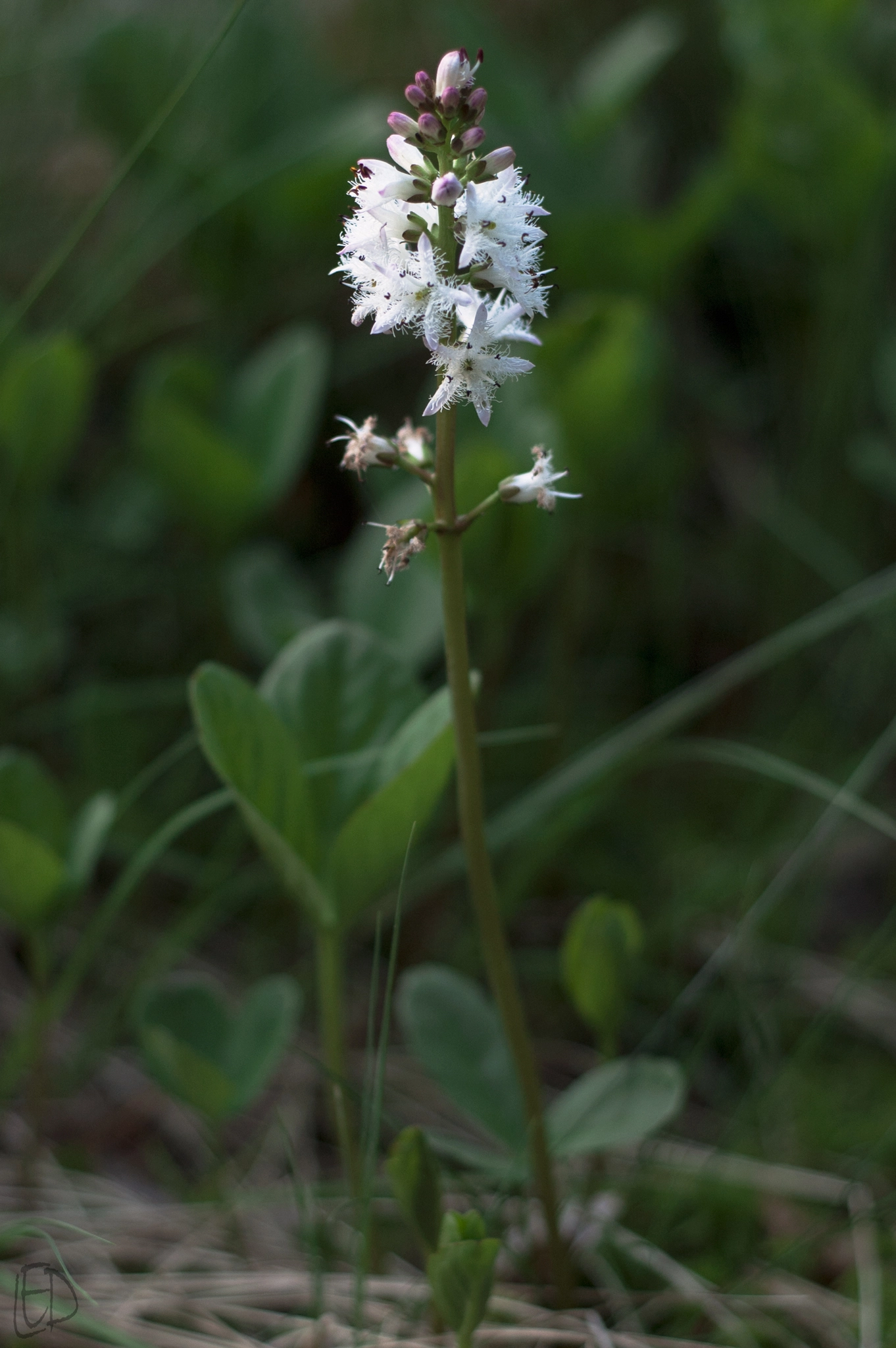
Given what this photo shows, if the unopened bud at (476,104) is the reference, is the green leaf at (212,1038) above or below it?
below

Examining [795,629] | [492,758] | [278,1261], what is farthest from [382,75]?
[278,1261]

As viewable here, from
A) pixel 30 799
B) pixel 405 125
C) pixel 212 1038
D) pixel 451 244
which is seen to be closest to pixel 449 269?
pixel 451 244

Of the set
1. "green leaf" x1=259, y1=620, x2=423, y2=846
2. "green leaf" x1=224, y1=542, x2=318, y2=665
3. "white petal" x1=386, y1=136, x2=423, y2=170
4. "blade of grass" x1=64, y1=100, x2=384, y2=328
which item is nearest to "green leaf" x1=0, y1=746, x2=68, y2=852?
"green leaf" x1=259, y1=620, x2=423, y2=846

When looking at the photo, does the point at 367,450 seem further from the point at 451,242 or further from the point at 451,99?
the point at 451,99

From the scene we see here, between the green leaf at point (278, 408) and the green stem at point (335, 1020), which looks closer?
the green stem at point (335, 1020)

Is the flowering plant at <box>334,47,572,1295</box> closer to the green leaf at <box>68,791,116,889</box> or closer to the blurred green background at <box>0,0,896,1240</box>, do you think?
the green leaf at <box>68,791,116,889</box>

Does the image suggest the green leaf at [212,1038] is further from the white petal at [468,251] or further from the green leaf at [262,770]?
the white petal at [468,251]

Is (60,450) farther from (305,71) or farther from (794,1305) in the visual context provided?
(794,1305)

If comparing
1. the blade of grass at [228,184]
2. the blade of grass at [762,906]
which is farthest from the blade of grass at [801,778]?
the blade of grass at [228,184]
